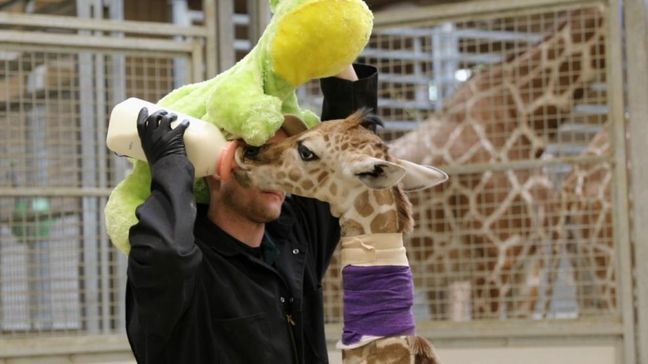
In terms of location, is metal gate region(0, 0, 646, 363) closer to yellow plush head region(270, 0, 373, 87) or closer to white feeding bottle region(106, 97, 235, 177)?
white feeding bottle region(106, 97, 235, 177)

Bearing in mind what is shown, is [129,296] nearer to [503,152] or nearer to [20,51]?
[20,51]

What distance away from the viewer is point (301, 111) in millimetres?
1760

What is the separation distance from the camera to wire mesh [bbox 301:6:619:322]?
3236 mm

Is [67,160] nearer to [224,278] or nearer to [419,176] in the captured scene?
[224,278]

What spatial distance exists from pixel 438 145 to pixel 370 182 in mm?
2087

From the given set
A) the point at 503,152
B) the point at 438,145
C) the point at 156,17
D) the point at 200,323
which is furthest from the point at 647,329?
the point at 156,17

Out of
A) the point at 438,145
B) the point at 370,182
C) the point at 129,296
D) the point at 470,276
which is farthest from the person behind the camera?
the point at 438,145

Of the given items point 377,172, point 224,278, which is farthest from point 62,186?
point 377,172

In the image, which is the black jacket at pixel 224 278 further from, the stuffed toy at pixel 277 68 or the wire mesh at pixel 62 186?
the wire mesh at pixel 62 186

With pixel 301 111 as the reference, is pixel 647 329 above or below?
below

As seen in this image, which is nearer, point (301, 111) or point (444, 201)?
point (301, 111)

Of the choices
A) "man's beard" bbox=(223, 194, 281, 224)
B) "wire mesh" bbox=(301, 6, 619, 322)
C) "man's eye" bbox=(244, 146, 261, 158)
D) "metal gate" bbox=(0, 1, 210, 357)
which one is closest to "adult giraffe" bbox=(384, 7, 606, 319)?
"wire mesh" bbox=(301, 6, 619, 322)

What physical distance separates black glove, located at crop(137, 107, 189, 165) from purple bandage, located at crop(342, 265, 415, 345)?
0.30 metres

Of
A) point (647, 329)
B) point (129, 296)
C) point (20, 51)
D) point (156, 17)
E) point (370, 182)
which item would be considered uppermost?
point (156, 17)
